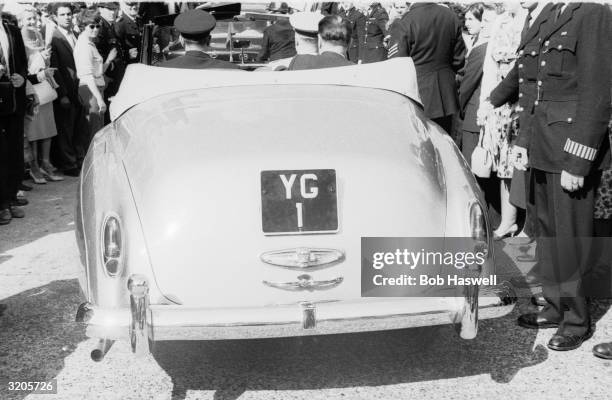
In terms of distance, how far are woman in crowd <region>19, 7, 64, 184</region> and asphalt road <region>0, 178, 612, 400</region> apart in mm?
4270

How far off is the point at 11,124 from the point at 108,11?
3.86m

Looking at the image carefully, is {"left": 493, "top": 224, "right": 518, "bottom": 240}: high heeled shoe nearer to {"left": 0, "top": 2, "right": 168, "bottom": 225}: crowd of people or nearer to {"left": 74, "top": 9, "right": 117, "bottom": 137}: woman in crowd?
{"left": 0, "top": 2, "right": 168, "bottom": 225}: crowd of people

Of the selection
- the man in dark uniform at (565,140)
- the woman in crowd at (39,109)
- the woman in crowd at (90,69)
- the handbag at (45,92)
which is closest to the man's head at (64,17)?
the woman in crowd at (90,69)

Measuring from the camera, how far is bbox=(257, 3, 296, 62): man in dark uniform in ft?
29.0

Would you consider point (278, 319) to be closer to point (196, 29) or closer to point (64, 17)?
point (196, 29)

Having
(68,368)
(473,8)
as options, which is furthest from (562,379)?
(473,8)

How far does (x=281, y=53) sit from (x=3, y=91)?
3173 mm

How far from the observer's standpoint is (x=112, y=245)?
3.49 metres

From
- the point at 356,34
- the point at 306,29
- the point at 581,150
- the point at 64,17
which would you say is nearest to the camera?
the point at 581,150

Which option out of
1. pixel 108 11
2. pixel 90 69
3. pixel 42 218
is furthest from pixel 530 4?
pixel 108 11

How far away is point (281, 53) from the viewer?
8.97 metres

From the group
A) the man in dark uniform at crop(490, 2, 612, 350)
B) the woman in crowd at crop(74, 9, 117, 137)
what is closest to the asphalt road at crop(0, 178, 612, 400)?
the man in dark uniform at crop(490, 2, 612, 350)

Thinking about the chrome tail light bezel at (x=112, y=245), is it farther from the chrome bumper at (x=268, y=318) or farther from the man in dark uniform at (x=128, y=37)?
the man in dark uniform at (x=128, y=37)

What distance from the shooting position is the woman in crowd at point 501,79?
5723mm
